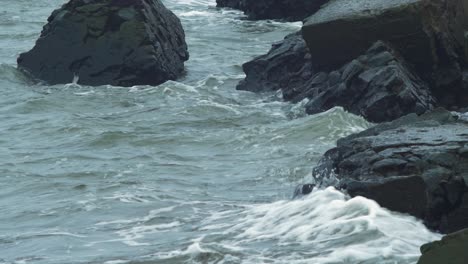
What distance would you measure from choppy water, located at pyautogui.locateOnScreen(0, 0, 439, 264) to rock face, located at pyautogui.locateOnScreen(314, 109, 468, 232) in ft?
0.65

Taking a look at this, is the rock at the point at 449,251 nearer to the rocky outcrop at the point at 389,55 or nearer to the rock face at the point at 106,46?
the rocky outcrop at the point at 389,55

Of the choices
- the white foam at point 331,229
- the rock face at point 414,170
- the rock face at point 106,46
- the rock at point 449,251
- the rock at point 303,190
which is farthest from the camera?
the rock face at point 106,46

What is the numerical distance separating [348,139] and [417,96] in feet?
12.5

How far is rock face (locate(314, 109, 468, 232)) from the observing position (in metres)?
10.4

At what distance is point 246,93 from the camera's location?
2031cm

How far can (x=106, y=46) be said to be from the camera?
21.1m

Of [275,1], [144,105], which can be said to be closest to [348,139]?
[144,105]

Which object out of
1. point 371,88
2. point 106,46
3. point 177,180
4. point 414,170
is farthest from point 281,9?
point 414,170

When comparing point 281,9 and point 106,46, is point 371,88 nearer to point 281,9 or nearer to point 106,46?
point 106,46

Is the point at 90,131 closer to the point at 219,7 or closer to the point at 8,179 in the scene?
the point at 8,179

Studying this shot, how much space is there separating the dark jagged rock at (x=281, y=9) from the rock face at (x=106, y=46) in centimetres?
872

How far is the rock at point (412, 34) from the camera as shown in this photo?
1655cm

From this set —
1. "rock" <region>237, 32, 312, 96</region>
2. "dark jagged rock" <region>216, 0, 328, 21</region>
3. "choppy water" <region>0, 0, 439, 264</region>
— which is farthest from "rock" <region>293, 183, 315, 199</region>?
"dark jagged rock" <region>216, 0, 328, 21</region>

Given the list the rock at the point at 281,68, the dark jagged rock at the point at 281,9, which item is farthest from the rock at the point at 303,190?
the dark jagged rock at the point at 281,9
